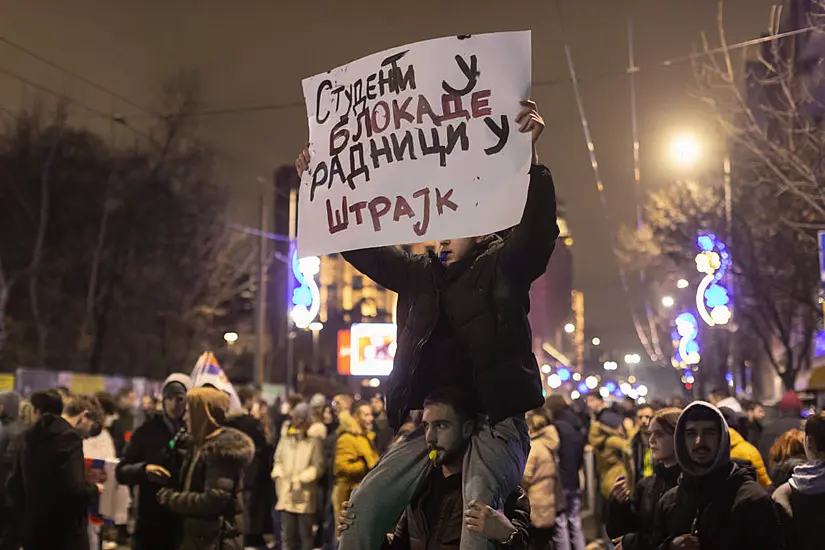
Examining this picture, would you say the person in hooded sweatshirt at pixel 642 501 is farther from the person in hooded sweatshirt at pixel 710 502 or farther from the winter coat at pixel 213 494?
the winter coat at pixel 213 494

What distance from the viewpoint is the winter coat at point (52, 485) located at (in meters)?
7.21

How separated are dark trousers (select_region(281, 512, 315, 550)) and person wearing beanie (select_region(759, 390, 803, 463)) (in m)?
5.90

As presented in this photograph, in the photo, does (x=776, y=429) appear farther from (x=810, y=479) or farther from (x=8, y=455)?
(x=8, y=455)

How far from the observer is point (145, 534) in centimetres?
716

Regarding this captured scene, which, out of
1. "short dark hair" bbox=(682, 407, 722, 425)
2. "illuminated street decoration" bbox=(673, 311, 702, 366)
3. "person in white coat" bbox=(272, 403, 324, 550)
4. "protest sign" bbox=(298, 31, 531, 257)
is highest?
"illuminated street decoration" bbox=(673, 311, 702, 366)

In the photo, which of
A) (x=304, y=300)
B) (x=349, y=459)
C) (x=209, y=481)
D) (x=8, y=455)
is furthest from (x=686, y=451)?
(x=304, y=300)

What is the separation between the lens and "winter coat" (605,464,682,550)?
5.41 metres

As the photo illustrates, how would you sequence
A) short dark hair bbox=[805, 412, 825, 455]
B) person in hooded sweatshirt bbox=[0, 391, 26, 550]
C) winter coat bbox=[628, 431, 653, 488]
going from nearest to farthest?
short dark hair bbox=[805, 412, 825, 455]
person in hooded sweatshirt bbox=[0, 391, 26, 550]
winter coat bbox=[628, 431, 653, 488]

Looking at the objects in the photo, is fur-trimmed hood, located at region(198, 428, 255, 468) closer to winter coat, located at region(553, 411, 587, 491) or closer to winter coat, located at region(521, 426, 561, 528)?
winter coat, located at region(521, 426, 561, 528)

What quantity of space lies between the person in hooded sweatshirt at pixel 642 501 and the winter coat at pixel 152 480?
3203 mm

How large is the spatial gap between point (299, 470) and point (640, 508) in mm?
7160

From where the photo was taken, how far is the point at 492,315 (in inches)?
135

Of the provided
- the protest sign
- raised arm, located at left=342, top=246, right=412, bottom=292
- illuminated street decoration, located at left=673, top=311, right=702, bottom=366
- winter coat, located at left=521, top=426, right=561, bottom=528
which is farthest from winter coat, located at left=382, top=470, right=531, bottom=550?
illuminated street decoration, located at left=673, top=311, right=702, bottom=366

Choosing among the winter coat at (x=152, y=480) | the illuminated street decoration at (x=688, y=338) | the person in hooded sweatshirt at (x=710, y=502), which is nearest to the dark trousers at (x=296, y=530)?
the winter coat at (x=152, y=480)
